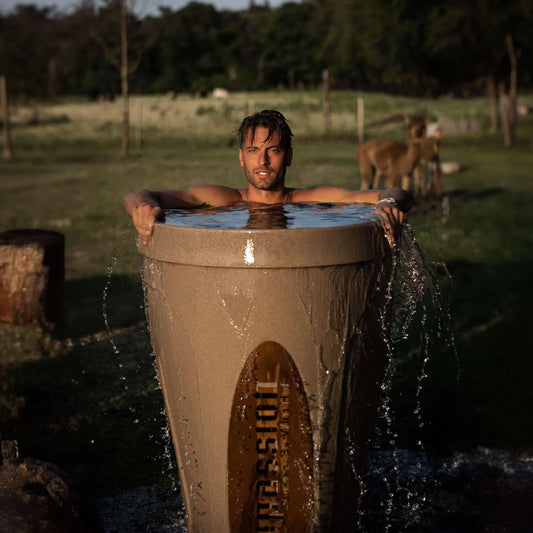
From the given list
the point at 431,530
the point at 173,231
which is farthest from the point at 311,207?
the point at 431,530

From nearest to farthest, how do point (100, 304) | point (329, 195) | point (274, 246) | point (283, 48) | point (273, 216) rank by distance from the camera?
point (274, 246) < point (273, 216) < point (329, 195) < point (100, 304) < point (283, 48)

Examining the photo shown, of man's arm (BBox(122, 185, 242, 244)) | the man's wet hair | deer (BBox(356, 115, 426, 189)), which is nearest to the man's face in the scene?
the man's wet hair

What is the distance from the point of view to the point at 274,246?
2438 millimetres

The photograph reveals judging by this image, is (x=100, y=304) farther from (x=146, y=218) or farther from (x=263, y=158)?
(x=146, y=218)

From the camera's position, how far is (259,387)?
2.65 metres

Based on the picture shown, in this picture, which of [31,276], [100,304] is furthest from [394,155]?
[31,276]

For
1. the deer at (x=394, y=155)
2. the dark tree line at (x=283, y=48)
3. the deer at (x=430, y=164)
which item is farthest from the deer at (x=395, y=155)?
the dark tree line at (x=283, y=48)

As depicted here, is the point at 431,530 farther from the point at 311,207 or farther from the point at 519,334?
the point at 519,334

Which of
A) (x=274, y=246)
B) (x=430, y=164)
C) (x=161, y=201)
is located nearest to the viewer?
(x=274, y=246)

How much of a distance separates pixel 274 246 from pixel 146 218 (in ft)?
1.82

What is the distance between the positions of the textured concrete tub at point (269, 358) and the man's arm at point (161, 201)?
3.2 inches

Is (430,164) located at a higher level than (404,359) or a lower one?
higher

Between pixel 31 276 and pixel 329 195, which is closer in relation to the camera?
pixel 329 195

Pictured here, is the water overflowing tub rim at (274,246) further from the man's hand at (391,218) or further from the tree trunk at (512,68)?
the tree trunk at (512,68)
